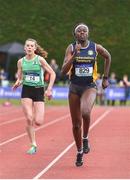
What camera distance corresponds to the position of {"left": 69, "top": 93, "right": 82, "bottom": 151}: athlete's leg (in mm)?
10391

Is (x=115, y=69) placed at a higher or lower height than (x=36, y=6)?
lower

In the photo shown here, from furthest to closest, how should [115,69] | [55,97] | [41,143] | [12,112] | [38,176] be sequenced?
[115,69]
[55,97]
[12,112]
[41,143]
[38,176]

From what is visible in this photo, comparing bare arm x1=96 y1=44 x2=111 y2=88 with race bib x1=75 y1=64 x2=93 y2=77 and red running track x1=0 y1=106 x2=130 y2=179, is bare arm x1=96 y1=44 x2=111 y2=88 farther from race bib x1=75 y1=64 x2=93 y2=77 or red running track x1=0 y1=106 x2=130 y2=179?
red running track x1=0 y1=106 x2=130 y2=179

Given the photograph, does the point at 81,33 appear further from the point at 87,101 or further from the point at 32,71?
the point at 32,71

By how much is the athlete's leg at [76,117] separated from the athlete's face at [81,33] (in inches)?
34.6

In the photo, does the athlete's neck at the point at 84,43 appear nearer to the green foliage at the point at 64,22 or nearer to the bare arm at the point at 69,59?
the bare arm at the point at 69,59

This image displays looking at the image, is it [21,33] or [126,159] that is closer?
[126,159]

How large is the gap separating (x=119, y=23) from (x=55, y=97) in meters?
12.9

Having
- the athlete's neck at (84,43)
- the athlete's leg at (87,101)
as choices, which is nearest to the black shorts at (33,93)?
the athlete's leg at (87,101)

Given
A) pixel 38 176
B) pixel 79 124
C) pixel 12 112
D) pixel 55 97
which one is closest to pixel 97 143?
pixel 79 124

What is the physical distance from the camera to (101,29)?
1737 inches

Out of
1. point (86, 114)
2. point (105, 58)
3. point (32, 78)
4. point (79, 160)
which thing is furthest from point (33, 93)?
point (79, 160)

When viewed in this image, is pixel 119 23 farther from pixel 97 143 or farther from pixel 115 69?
pixel 97 143

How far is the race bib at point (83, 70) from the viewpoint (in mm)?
10352
